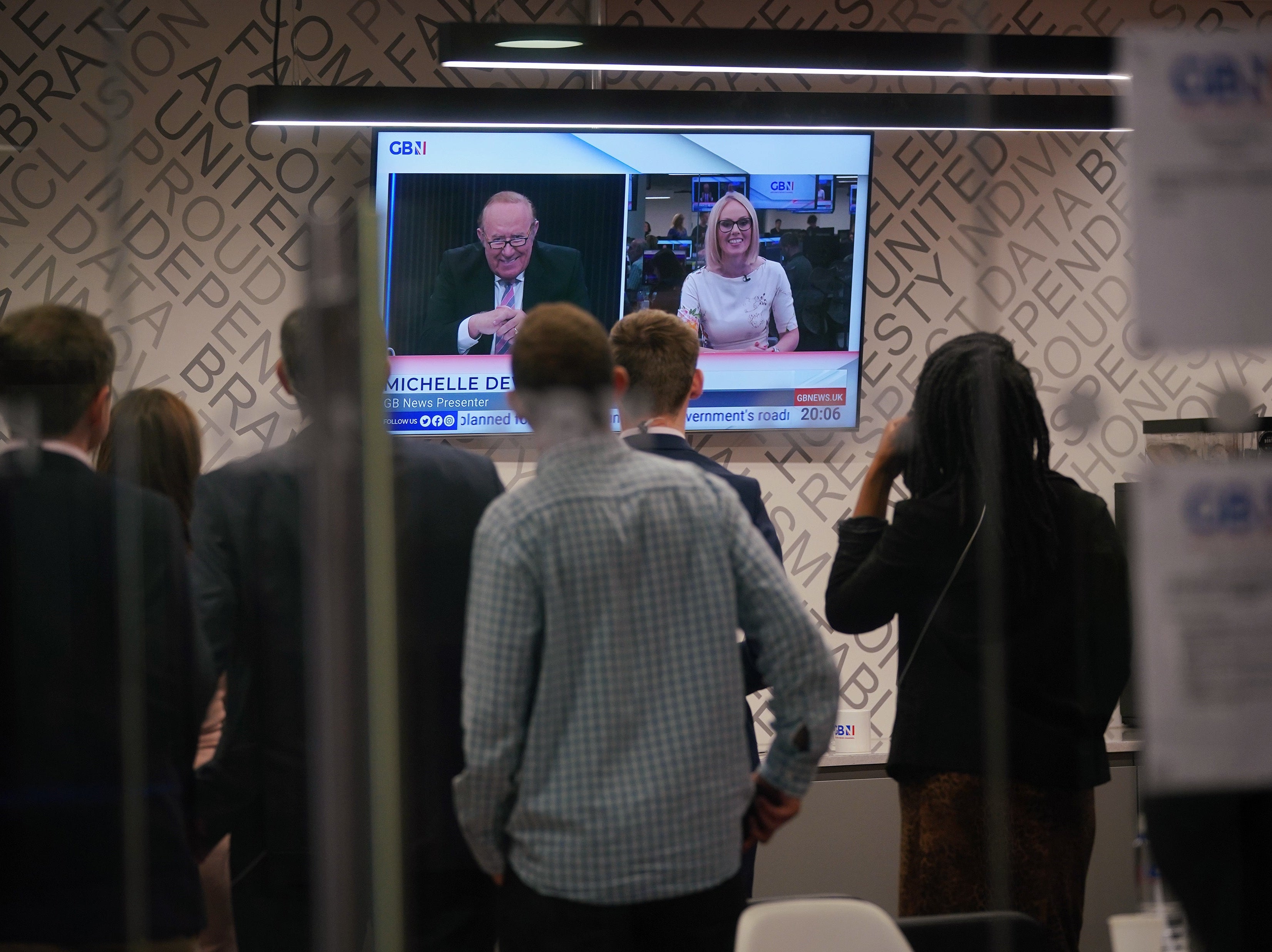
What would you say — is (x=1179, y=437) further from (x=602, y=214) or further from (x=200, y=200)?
(x=200, y=200)

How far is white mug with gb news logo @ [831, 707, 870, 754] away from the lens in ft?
5.36

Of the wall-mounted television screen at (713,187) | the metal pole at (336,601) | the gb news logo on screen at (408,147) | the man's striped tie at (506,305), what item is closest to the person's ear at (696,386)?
the man's striped tie at (506,305)

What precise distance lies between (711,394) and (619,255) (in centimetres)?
26

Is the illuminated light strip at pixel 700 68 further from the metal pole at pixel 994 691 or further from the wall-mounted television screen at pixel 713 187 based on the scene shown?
the metal pole at pixel 994 691

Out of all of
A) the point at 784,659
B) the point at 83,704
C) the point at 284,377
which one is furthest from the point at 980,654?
the point at 83,704

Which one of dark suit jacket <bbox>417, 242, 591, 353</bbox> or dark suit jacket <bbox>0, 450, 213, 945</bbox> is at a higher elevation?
dark suit jacket <bbox>417, 242, 591, 353</bbox>

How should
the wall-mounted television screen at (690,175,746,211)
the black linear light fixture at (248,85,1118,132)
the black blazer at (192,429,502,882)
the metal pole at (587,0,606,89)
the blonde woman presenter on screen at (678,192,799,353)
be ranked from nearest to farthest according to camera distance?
the black blazer at (192,429,502,882)
the blonde woman presenter on screen at (678,192,799,353)
the wall-mounted television screen at (690,175,746,211)
the black linear light fixture at (248,85,1118,132)
the metal pole at (587,0,606,89)

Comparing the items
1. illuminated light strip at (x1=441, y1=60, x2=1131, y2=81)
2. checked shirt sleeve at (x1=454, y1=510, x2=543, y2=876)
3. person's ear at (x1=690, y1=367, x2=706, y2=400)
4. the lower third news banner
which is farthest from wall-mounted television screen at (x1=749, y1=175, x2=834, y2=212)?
checked shirt sleeve at (x1=454, y1=510, x2=543, y2=876)

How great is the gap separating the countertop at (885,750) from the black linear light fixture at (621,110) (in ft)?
3.43

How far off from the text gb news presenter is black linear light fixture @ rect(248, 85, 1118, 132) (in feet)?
1.47

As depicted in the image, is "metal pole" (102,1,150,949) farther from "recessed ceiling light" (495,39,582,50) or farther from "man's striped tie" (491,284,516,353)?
"recessed ceiling light" (495,39,582,50)

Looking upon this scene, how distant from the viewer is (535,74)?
2.49m

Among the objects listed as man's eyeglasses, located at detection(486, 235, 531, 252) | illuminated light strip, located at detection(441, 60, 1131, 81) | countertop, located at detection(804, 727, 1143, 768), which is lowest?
countertop, located at detection(804, 727, 1143, 768)

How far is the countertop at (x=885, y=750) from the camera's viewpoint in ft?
5.34
